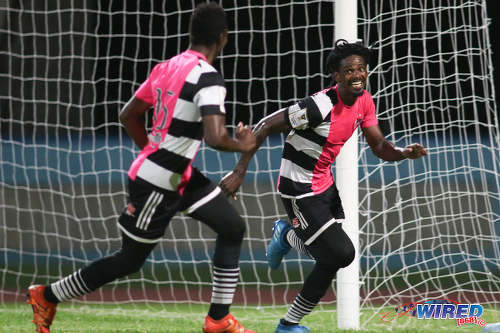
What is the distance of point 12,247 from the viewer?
9430 millimetres

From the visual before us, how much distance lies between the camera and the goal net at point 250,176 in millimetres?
6648

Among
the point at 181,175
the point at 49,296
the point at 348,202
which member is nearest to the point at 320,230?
the point at 348,202

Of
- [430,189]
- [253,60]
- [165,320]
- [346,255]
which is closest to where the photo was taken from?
[346,255]

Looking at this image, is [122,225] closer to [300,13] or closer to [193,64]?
[193,64]

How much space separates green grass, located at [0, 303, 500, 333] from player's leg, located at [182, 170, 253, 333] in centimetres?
102

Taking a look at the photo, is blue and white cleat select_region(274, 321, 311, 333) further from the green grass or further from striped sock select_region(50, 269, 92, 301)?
striped sock select_region(50, 269, 92, 301)

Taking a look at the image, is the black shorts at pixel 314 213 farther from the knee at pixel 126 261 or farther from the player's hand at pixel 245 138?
the knee at pixel 126 261

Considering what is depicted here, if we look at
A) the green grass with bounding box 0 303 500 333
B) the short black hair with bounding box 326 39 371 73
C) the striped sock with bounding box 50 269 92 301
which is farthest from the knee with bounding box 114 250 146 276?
the short black hair with bounding box 326 39 371 73

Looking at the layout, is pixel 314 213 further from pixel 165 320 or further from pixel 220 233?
pixel 165 320

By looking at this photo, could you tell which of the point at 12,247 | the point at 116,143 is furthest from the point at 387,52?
the point at 12,247

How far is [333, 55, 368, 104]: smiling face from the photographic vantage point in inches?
170

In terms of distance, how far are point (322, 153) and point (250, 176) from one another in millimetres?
5068

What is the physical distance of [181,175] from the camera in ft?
12.4

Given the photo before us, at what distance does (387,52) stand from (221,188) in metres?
2.49
